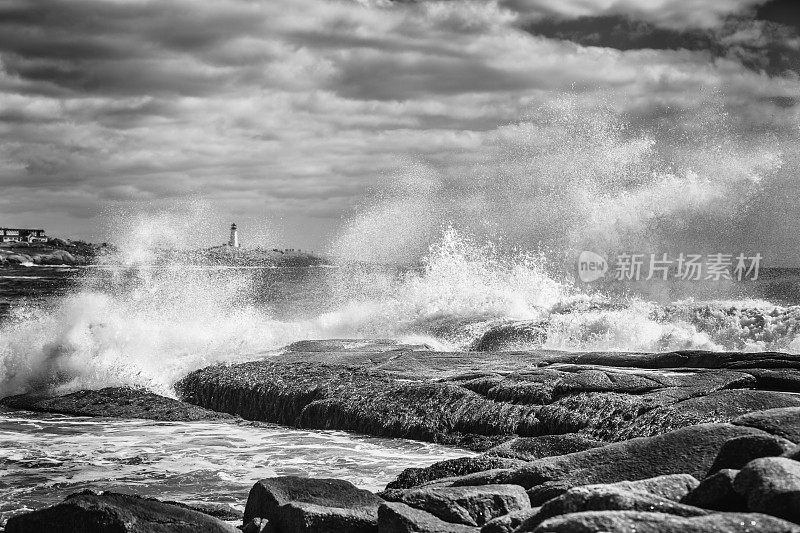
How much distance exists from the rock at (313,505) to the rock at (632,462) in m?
0.69

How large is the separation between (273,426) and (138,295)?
1316 cm

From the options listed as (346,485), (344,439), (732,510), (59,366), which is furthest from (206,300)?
(732,510)

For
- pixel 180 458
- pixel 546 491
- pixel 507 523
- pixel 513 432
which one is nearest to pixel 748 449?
pixel 546 491

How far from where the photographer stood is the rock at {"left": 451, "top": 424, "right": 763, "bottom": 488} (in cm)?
575

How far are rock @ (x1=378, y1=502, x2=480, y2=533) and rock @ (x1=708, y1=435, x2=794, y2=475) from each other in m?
1.49

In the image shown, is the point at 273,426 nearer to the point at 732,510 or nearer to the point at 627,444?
the point at 627,444

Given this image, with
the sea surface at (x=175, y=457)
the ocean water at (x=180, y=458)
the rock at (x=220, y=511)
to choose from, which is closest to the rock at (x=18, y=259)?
the sea surface at (x=175, y=457)

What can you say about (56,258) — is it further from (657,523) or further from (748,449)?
(657,523)

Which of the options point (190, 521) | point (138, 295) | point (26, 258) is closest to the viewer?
point (190, 521)

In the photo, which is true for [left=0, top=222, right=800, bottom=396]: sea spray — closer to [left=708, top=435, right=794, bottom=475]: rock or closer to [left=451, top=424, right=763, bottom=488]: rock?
[left=451, top=424, right=763, bottom=488]: rock

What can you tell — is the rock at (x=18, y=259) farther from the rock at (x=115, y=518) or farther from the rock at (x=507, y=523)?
the rock at (x=507, y=523)

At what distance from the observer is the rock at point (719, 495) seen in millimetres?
4512

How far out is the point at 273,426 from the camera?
11641 millimetres

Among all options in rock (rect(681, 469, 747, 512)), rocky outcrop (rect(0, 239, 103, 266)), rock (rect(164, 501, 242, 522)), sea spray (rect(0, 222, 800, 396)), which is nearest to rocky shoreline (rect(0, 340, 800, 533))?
rock (rect(681, 469, 747, 512))
